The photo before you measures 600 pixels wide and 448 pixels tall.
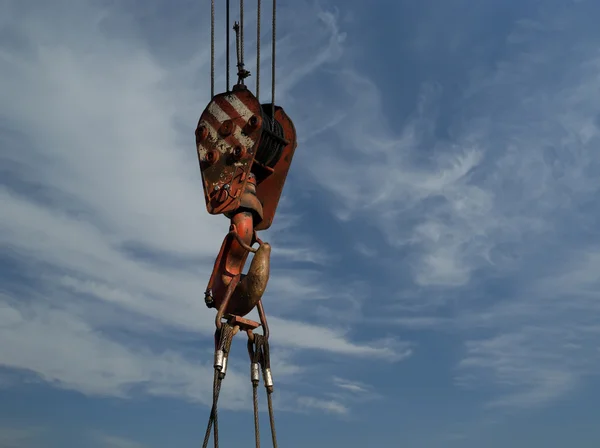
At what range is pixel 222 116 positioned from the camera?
1152cm

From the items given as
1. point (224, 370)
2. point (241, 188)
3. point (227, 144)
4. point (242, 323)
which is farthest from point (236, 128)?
point (224, 370)

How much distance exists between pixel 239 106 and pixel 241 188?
104cm

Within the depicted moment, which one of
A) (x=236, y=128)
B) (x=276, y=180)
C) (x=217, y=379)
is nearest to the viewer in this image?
(x=217, y=379)

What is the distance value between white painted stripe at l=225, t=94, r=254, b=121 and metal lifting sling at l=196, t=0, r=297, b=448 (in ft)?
0.04

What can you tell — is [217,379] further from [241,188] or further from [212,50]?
[212,50]

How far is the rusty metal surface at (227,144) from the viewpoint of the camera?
11.2m

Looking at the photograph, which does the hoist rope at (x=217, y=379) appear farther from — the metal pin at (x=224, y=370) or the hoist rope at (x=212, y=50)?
the hoist rope at (x=212, y=50)

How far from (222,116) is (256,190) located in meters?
0.99

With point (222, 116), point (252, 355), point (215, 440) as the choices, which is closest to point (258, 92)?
point (222, 116)

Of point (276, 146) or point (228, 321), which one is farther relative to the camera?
point (276, 146)

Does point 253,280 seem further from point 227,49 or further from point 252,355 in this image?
point 227,49

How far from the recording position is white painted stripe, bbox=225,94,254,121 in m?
11.3

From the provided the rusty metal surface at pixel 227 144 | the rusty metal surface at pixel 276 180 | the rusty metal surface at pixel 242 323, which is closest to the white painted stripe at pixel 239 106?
the rusty metal surface at pixel 227 144

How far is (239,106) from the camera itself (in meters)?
11.4
